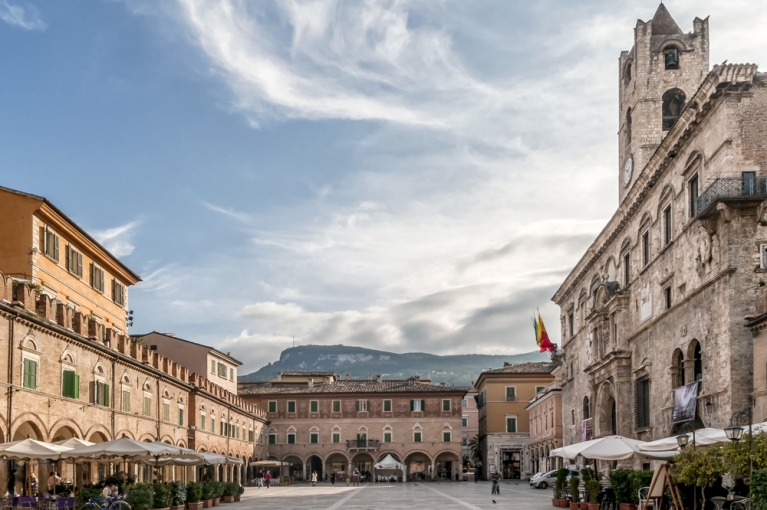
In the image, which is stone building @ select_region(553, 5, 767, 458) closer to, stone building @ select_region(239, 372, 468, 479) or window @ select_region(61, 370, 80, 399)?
window @ select_region(61, 370, 80, 399)

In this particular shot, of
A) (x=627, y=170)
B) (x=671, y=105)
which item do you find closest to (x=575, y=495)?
(x=627, y=170)

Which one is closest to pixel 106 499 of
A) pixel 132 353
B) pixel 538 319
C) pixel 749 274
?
pixel 132 353

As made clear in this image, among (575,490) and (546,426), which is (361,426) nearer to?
(546,426)

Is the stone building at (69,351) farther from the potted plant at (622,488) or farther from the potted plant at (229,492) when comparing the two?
the potted plant at (622,488)

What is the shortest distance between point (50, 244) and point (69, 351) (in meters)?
5.16

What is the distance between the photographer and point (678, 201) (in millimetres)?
33594

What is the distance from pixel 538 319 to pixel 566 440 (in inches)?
448

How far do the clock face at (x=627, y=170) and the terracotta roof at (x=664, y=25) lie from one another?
6529 mm

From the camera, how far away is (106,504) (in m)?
23.8

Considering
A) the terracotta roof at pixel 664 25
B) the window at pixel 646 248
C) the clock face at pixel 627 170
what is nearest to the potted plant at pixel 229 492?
the window at pixel 646 248

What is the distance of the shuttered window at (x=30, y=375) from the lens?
27641mm

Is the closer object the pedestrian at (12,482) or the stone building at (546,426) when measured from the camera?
the pedestrian at (12,482)

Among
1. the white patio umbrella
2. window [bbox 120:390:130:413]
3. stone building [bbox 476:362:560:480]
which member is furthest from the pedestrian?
stone building [bbox 476:362:560:480]

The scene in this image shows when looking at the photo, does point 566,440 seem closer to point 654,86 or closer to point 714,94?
point 654,86
